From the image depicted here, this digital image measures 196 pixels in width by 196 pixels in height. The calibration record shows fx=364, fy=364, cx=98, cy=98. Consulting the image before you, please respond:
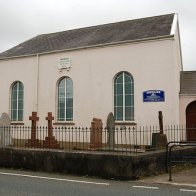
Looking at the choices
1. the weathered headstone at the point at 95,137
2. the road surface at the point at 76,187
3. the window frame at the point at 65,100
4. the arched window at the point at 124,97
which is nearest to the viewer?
the road surface at the point at 76,187

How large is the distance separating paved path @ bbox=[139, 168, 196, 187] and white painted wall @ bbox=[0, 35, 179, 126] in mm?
7073

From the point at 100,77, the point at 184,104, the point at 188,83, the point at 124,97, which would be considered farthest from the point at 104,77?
the point at 188,83

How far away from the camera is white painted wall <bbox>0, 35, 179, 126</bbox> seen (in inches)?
712

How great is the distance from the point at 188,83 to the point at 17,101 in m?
10.7

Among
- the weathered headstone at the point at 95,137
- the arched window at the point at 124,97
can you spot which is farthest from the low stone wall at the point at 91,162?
the arched window at the point at 124,97

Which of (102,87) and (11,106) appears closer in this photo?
(102,87)

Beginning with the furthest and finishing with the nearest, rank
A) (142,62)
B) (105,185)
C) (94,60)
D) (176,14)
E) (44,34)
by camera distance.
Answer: (44,34), (176,14), (94,60), (142,62), (105,185)

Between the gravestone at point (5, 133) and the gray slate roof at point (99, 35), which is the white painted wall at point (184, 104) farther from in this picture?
the gravestone at point (5, 133)

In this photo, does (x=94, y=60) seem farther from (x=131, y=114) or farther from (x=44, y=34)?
(x=44, y=34)

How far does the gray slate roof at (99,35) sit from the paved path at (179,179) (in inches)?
364

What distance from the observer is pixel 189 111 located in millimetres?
19422

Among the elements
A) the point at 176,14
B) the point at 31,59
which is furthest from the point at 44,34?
the point at 176,14

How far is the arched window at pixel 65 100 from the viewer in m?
21.2

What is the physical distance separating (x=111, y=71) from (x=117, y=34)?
9.37 ft
